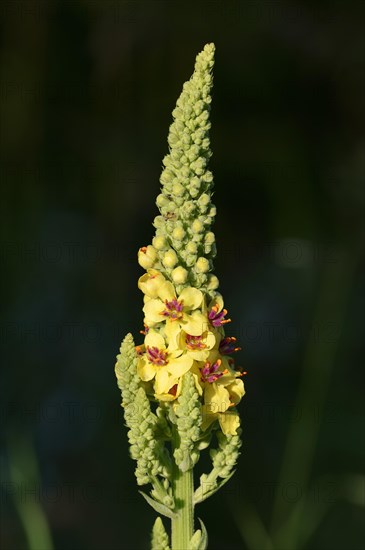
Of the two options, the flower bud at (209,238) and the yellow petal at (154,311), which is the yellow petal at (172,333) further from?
the flower bud at (209,238)

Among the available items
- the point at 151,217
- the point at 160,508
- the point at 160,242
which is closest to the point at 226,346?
the point at 160,242

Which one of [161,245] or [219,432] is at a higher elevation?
[161,245]

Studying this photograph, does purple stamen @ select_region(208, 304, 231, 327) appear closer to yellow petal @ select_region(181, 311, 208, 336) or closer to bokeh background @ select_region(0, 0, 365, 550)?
yellow petal @ select_region(181, 311, 208, 336)

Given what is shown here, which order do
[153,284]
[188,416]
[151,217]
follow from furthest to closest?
[151,217]
[153,284]
[188,416]

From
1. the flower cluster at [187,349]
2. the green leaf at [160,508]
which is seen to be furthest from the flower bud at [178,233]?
the green leaf at [160,508]

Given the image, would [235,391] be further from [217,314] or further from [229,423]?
[217,314]
